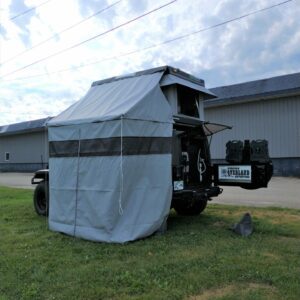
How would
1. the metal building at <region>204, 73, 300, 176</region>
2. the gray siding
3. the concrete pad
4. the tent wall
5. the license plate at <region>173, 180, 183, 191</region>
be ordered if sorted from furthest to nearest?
the gray siding → the metal building at <region>204, 73, 300, 176</region> → the concrete pad → the license plate at <region>173, 180, 183, 191</region> → the tent wall

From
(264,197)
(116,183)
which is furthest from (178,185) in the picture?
(264,197)

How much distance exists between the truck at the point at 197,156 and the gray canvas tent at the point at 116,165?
0.34 meters

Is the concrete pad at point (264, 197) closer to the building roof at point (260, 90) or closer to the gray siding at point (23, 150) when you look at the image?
the building roof at point (260, 90)

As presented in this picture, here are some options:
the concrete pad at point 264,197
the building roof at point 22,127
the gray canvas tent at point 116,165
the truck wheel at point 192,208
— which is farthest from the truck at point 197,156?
the building roof at point 22,127

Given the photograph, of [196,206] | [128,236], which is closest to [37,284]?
[128,236]

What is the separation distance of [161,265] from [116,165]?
2150 mm

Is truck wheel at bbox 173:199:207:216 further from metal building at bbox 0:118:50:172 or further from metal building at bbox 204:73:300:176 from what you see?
metal building at bbox 0:118:50:172

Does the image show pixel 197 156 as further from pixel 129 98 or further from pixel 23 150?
pixel 23 150

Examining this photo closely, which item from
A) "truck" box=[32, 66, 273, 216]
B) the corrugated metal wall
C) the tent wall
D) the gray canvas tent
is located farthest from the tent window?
the corrugated metal wall

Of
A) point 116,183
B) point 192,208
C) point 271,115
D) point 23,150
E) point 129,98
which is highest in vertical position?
point 271,115

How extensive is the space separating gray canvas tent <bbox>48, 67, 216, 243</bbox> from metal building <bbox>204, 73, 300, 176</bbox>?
51.6ft

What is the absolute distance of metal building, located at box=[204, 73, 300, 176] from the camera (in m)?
24.0

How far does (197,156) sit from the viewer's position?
9.84 metres

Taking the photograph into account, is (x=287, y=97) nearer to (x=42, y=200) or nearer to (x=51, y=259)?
(x=42, y=200)
